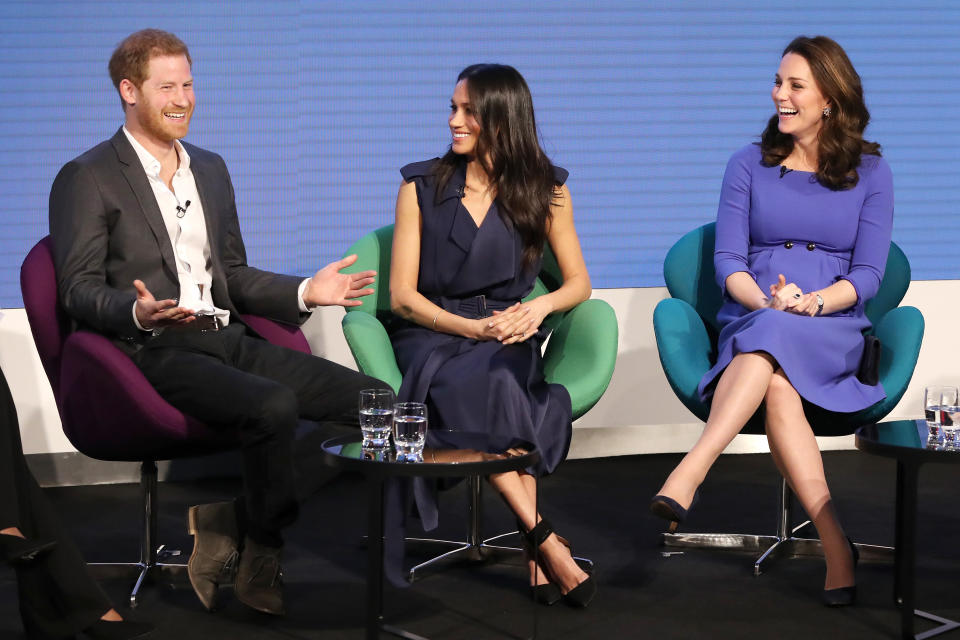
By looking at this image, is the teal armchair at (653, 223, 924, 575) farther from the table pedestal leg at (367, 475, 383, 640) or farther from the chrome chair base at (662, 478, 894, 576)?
the table pedestal leg at (367, 475, 383, 640)

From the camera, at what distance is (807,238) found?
154 inches

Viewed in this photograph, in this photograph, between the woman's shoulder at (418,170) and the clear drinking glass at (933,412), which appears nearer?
the clear drinking glass at (933,412)

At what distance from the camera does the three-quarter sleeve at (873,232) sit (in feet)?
12.7

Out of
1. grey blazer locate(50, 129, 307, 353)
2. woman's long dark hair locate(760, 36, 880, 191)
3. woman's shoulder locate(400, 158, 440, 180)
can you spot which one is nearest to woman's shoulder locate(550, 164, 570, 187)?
woman's shoulder locate(400, 158, 440, 180)

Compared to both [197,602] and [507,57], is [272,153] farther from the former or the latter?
[197,602]

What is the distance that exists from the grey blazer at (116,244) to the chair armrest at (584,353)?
32.5 inches

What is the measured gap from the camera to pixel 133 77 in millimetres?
3543

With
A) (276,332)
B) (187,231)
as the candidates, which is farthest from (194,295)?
(276,332)

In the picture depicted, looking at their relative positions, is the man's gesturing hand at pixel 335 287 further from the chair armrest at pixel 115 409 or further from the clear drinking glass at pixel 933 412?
the clear drinking glass at pixel 933 412

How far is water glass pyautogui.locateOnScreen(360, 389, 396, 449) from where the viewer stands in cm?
282

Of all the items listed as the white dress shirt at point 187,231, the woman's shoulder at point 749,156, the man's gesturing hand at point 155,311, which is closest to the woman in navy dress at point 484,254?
the white dress shirt at point 187,231

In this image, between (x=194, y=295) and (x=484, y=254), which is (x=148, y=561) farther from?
(x=484, y=254)

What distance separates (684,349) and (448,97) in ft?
5.29

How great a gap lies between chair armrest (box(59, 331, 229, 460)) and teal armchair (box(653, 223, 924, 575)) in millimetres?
1422
